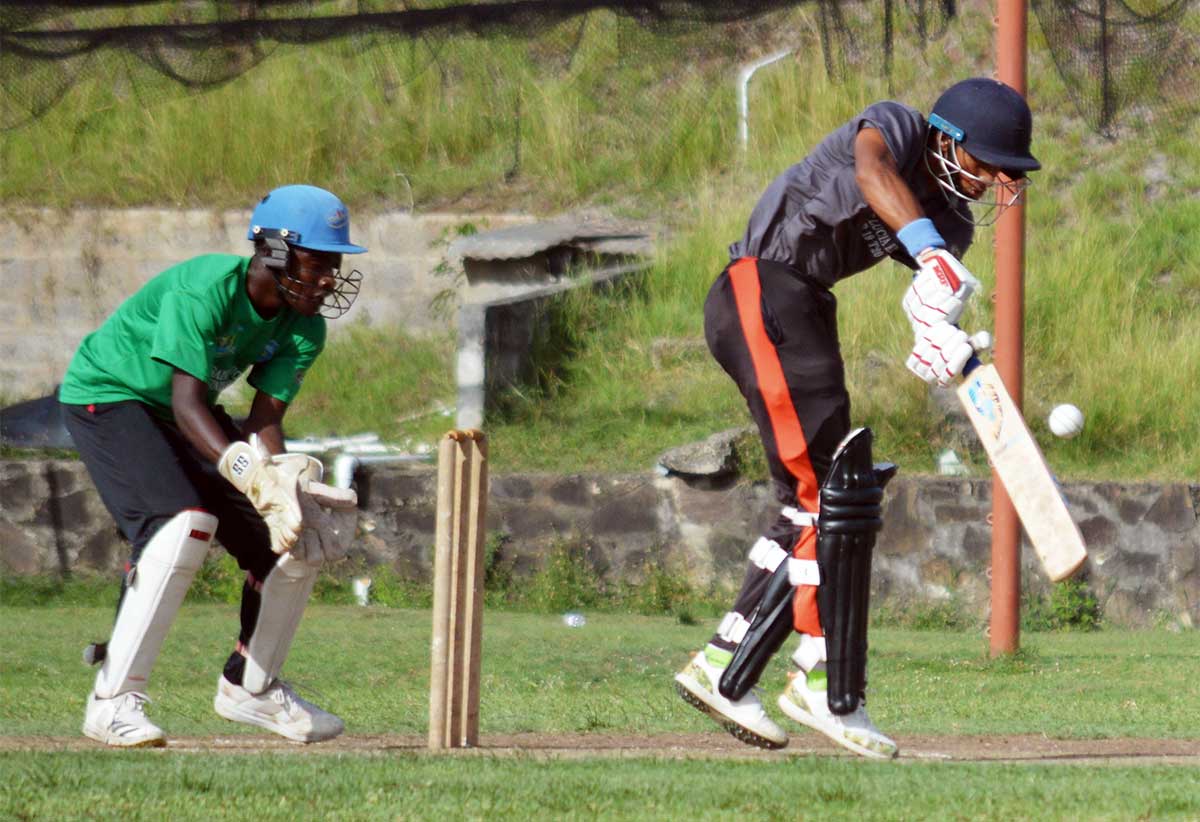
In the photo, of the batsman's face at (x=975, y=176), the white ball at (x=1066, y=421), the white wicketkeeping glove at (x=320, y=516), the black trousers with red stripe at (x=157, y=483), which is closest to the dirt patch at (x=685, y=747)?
the black trousers with red stripe at (x=157, y=483)

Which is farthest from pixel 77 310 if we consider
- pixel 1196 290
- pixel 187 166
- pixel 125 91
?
pixel 1196 290

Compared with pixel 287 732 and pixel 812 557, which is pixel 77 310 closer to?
pixel 287 732

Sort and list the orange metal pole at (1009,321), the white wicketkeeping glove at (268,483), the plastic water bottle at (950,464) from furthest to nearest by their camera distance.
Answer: the plastic water bottle at (950,464) → the orange metal pole at (1009,321) → the white wicketkeeping glove at (268,483)

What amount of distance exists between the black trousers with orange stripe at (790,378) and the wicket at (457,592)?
32.9 inches

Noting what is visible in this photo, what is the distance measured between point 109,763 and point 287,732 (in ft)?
3.28

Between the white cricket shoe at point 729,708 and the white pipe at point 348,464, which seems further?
the white pipe at point 348,464

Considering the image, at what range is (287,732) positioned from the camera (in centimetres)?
535

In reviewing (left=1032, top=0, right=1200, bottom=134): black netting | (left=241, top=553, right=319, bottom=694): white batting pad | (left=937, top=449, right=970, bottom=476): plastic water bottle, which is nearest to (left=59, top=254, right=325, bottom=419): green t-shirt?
(left=241, top=553, right=319, bottom=694): white batting pad

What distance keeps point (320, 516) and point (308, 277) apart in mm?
764

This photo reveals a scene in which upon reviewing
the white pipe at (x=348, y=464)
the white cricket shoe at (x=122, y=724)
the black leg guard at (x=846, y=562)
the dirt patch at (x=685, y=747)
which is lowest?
the white pipe at (x=348, y=464)

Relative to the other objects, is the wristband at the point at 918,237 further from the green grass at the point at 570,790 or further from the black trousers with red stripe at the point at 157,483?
the black trousers with red stripe at the point at 157,483

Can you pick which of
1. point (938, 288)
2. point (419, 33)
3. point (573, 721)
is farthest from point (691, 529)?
point (938, 288)

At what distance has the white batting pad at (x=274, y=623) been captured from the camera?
5.29 m

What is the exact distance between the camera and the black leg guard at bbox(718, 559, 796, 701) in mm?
4898
